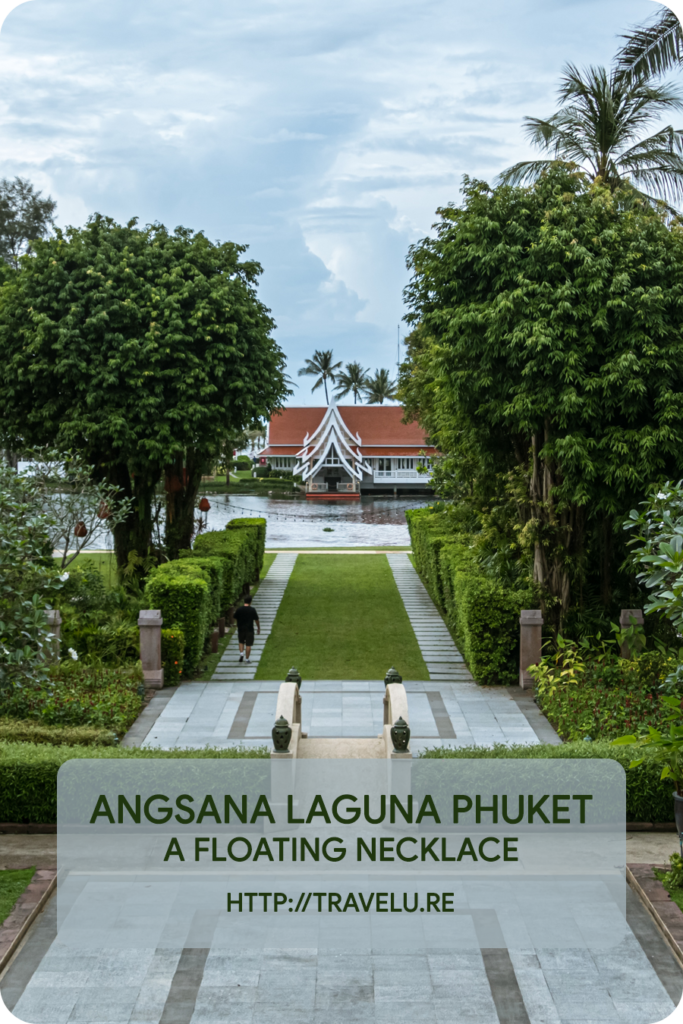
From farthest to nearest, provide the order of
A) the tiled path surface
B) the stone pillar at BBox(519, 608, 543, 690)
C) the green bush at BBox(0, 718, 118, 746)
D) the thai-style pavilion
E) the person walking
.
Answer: the thai-style pavilion
the person walking
the stone pillar at BBox(519, 608, 543, 690)
the green bush at BBox(0, 718, 118, 746)
the tiled path surface

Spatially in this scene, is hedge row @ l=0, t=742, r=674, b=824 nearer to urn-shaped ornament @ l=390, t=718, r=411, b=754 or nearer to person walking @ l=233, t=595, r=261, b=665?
urn-shaped ornament @ l=390, t=718, r=411, b=754

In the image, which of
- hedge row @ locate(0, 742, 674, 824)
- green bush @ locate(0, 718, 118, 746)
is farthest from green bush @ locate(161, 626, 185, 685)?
hedge row @ locate(0, 742, 674, 824)

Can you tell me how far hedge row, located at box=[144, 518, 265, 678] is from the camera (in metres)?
16.5

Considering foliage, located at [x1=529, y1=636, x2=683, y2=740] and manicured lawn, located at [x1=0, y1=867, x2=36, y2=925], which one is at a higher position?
foliage, located at [x1=529, y1=636, x2=683, y2=740]

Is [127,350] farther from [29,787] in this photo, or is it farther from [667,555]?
[667,555]


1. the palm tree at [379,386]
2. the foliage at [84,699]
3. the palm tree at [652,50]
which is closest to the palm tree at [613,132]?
the palm tree at [652,50]

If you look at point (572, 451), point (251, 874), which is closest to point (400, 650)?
point (572, 451)

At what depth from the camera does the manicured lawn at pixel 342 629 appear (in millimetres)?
17406

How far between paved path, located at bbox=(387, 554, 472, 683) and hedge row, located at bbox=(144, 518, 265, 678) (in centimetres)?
445

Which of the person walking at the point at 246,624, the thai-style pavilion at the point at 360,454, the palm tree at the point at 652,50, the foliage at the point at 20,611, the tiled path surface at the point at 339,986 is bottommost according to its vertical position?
the tiled path surface at the point at 339,986

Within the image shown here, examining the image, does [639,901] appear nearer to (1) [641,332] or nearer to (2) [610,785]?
(2) [610,785]

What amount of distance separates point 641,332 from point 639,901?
977cm

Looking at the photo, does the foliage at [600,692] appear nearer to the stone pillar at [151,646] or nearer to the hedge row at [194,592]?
the hedge row at [194,592]

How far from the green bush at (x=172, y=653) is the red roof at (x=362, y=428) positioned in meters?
51.4
